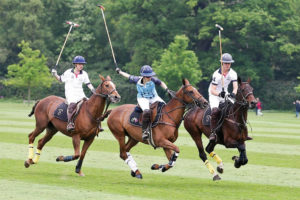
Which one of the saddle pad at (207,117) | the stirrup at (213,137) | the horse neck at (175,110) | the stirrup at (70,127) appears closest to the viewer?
the horse neck at (175,110)

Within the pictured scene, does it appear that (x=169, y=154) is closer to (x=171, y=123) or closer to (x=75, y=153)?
(x=171, y=123)

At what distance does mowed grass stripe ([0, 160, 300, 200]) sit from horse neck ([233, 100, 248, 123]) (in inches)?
51.6

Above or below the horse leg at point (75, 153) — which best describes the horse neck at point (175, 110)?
above

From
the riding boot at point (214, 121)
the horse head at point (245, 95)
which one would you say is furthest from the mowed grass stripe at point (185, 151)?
the horse head at point (245, 95)

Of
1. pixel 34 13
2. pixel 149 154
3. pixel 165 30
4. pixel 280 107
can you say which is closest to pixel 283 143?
pixel 149 154

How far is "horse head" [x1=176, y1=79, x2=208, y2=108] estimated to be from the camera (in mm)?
13828

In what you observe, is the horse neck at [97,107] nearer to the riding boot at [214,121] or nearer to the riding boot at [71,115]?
the riding boot at [71,115]

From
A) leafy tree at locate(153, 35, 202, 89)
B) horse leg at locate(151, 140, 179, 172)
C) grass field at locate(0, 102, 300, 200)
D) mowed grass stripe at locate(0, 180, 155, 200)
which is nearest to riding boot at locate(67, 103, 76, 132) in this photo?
grass field at locate(0, 102, 300, 200)

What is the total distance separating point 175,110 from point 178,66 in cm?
4454

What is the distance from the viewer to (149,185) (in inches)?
519

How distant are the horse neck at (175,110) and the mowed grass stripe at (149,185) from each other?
→ 1.26 meters

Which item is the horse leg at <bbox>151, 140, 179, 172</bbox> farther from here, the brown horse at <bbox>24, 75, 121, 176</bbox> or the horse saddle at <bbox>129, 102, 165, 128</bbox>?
the brown horse at <bbox>24, 75, 121, 176</bbox>

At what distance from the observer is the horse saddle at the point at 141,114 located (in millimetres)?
14156

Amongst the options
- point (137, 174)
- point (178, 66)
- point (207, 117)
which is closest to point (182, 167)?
point (207, 117)
